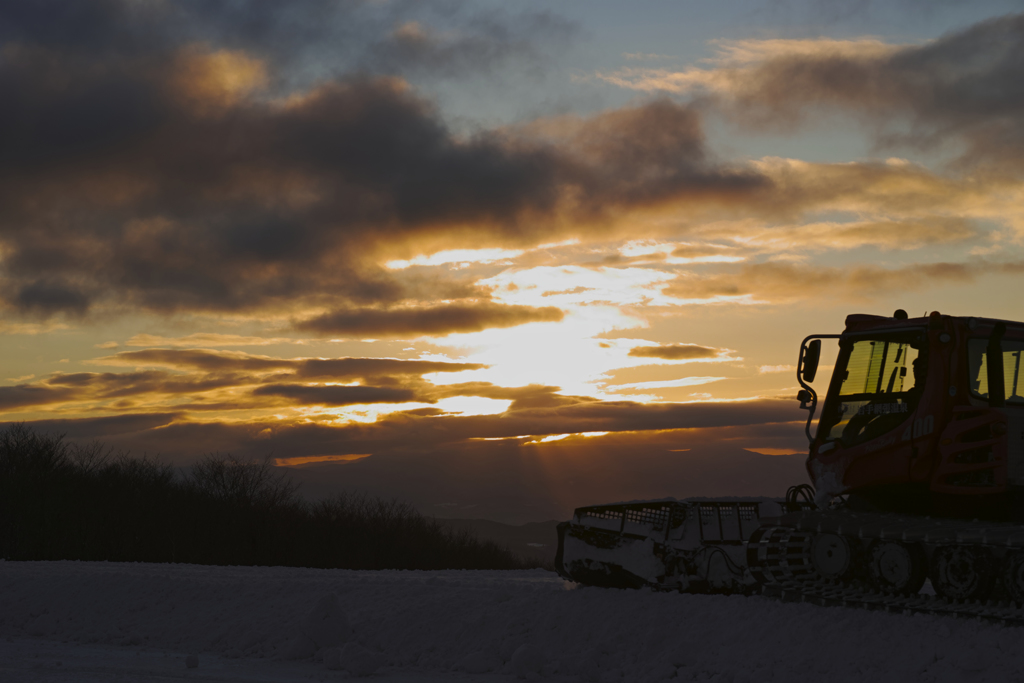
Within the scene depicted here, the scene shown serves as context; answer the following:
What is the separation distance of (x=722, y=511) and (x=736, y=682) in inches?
155

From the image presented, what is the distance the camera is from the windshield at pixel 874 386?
41.5 ft

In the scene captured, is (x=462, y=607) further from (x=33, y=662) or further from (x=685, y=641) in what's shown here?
(x=33, y=662)

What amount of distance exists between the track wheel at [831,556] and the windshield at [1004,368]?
270cm

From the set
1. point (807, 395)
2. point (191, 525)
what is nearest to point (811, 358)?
point (807, 395)

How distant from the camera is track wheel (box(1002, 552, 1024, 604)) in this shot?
1033 cm

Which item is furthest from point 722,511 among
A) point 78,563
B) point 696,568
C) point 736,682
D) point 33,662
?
point 78,563

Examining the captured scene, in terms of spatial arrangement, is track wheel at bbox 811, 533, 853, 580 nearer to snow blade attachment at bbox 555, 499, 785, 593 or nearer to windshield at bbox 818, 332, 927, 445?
snow blade attachment at bbox 555, 499, 785, 593

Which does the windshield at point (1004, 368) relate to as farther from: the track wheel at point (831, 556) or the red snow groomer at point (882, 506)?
the track wheel at point (831, 556)

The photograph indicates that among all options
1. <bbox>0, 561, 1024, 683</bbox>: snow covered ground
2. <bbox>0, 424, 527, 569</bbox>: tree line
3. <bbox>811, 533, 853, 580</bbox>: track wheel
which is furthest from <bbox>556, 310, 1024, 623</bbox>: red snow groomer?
<bbox>0, 424, 527, 569</bbox>: tree line

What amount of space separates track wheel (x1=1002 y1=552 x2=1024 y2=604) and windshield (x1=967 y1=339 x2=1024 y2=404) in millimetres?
2571

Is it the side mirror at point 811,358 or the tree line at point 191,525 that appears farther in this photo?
the tree line at point 191,525

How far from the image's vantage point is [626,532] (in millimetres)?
13555

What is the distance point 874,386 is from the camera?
1317 cm

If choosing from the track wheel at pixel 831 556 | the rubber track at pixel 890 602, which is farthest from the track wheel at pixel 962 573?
the track wheel at pixel 831 556
